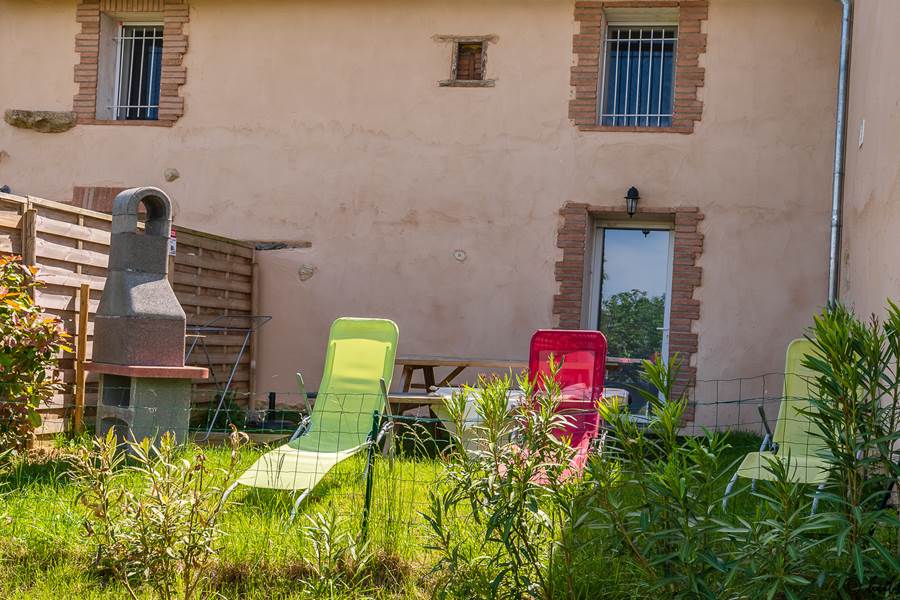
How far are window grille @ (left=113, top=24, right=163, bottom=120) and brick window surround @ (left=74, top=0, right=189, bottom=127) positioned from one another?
293mm

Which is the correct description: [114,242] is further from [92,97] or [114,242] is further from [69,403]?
[92,97]

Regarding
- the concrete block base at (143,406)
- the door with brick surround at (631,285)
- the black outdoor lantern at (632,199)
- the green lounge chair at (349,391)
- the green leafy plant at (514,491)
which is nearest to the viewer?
the green leafy plant at (514,491)

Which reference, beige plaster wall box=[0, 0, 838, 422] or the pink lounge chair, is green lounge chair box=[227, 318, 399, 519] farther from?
beige plaster wall box=[0, 0, 838, 422]

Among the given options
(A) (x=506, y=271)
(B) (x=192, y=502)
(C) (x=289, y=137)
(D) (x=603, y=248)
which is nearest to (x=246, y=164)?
(C) (x=289, y=137)

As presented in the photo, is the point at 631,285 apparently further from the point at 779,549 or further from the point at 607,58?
the point at 779,549

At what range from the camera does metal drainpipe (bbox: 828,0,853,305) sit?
8945 millimetres

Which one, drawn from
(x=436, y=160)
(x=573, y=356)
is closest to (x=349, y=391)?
(x=573, y=356)

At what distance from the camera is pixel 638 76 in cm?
1013

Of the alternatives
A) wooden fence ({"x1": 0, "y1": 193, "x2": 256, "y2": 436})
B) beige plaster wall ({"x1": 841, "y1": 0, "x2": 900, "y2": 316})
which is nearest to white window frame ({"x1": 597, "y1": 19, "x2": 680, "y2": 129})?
beige plaster wall ({"x1": 841, "y1": 0, "x2": 900, "y2": 316})

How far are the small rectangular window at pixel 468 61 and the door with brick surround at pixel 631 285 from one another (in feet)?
6.60

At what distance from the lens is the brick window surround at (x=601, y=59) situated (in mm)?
9727

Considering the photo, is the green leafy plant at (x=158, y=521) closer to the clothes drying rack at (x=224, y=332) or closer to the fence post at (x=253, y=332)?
the clothes drying rack at (x=224, y=332)

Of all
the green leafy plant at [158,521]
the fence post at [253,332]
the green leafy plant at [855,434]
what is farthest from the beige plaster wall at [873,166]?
the fence post at [253,332]

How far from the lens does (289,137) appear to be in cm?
1048
